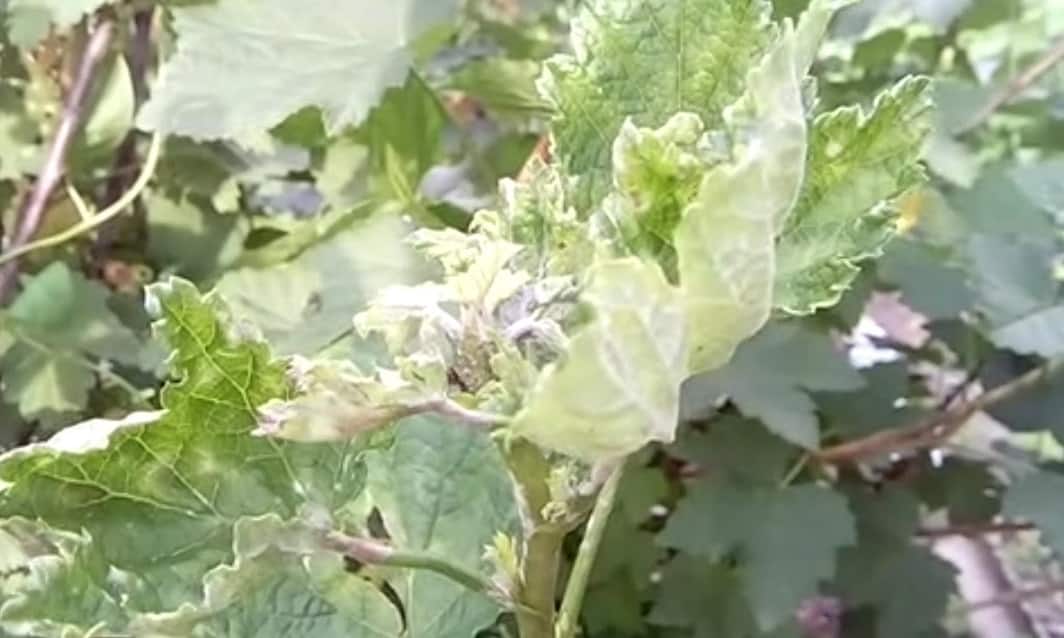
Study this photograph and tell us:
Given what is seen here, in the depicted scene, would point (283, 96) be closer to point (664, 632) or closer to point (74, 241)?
point (74, 241)

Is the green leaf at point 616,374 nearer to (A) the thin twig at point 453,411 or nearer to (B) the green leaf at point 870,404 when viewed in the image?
(A) the thin twig at point 453,411

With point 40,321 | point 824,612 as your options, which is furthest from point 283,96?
point 824,612

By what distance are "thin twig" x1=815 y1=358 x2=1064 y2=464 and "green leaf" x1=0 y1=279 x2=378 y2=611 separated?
0.39 meters

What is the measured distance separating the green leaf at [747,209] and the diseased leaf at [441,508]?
14 centimetres

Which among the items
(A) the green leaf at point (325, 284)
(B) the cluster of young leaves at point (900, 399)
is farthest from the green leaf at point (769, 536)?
(A) the green leaf at point (325, 284)

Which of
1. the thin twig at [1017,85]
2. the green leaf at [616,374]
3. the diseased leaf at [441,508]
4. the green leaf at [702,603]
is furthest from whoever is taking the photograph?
the thin twig at [1017,85]

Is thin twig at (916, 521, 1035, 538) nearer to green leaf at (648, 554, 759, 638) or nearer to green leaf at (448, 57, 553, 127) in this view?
green leaf at (648, 554, 759, 638)

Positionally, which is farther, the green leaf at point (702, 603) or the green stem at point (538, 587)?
the green leaf at point (702, 603)

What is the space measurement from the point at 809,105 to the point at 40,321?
385mm

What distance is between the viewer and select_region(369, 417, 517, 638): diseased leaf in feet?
1.36

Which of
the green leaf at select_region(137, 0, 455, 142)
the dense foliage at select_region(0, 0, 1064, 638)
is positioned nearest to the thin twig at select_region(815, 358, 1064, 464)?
the dense foliage at select_region(0, 0, 1064, 638)

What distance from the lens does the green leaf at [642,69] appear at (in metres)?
0.35

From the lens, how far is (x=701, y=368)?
1.02ft

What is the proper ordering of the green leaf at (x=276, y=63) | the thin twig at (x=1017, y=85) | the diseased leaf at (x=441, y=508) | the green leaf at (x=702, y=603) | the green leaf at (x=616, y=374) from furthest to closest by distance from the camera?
the thin twig at (x=1017, y=85) < the green leaf at (x=702, y=603) < the green leaf at (x=276, y=63) < the diseased leaf at (x=441, y=508) < the green leaf at (x=616, y=374)
